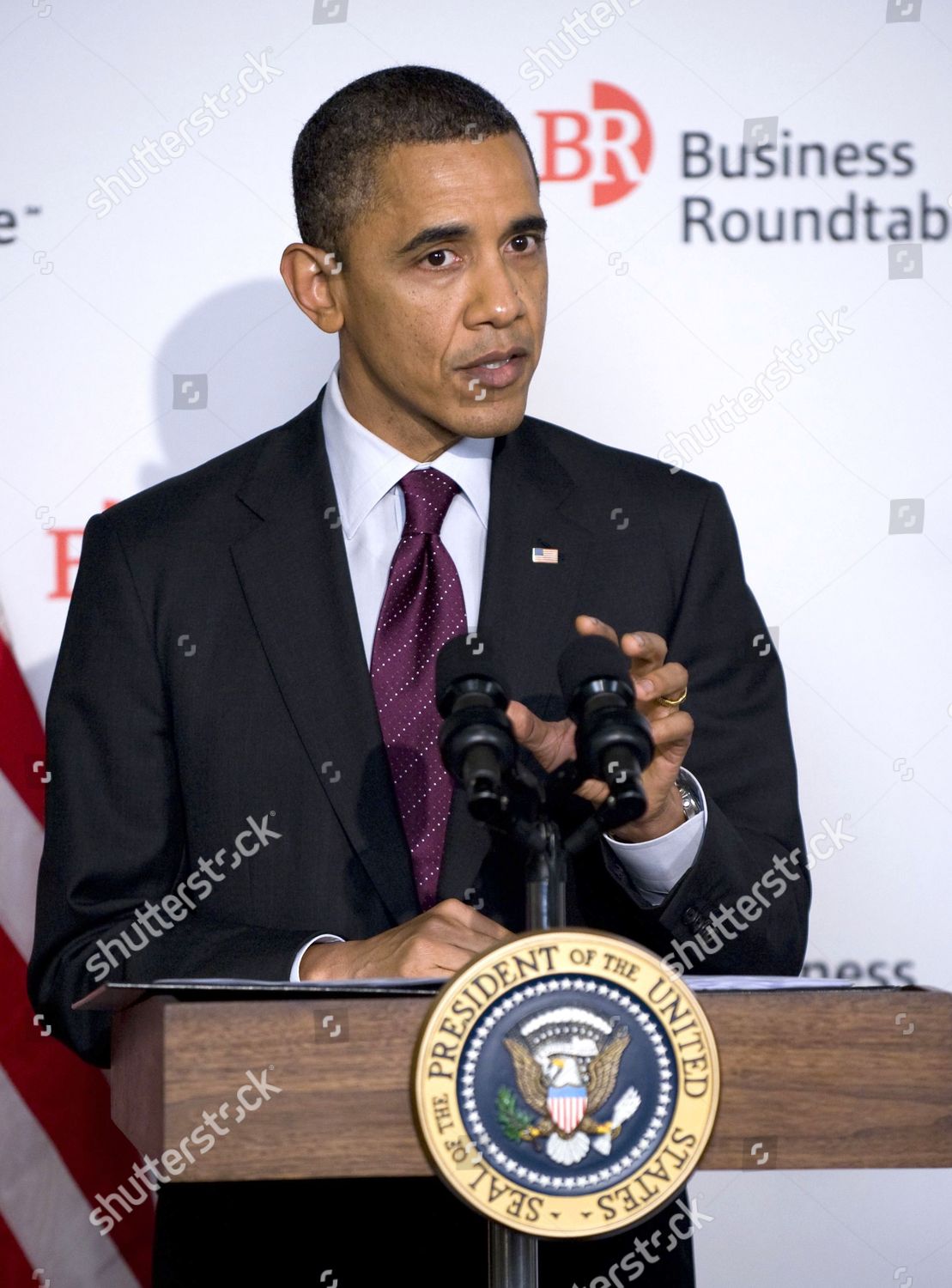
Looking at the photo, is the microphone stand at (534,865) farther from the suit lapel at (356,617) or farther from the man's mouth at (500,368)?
the man's mouth at (500,368)

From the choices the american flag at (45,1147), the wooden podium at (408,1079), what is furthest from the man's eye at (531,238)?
the american flag at (45,1147)

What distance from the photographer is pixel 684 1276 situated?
A: 179cm

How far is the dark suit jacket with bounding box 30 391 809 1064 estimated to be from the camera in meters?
1.81

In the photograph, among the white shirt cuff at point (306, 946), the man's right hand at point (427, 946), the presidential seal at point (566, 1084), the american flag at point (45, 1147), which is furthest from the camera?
the american flag at point (45, 1147)

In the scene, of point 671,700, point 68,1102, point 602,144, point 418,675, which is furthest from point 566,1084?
point 602,144

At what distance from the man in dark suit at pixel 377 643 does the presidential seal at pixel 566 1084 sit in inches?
19.0

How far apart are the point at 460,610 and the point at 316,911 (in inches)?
→ 14.8

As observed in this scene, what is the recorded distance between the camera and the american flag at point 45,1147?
2.60 meters

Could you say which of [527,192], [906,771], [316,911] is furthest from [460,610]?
[906,771]

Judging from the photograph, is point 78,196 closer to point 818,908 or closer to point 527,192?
point 527,192

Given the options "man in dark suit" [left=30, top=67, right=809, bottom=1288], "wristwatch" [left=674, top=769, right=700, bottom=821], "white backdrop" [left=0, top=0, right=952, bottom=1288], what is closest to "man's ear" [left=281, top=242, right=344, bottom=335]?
"man in dark suit" [left=30, top=67, right=809, bottom=1288]

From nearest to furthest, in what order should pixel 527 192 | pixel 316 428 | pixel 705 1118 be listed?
pixel 705 1118 → pixel 527 192 → pixel 316 428

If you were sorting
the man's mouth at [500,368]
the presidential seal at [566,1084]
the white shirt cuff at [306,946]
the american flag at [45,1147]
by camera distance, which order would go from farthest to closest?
the american flag at [45,1147] < the man's mouth at [500,368] < the white shirt cuff at [306,946] < the presidential seal at [566,1084]

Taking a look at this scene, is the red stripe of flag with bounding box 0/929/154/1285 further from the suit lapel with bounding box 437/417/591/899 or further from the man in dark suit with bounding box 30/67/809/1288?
the suit lapel with bounding box 437/417/591/899
